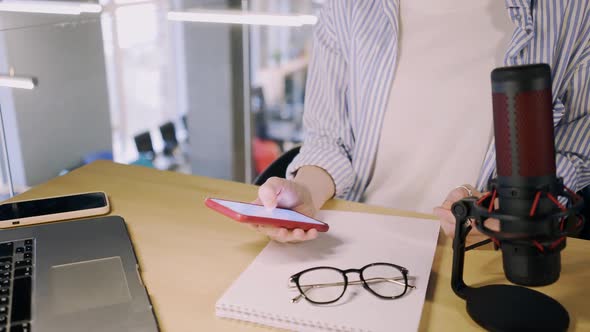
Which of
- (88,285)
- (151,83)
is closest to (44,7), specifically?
(88,285)

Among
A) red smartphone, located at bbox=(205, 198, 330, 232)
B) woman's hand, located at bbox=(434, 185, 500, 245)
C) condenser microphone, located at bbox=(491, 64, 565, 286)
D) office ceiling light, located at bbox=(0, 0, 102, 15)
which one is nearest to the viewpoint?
condenser microphone, located at bbox=(491, 64, 565, 286)

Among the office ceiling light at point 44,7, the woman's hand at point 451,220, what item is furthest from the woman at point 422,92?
the office ceiling light at point 44,7

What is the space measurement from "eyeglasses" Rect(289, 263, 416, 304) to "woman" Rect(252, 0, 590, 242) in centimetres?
26

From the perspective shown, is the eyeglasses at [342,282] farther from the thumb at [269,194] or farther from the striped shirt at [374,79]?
the striped shirt at [374,79]

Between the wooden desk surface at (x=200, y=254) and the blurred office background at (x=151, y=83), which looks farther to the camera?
the blurred office background at (x=151, y=83)

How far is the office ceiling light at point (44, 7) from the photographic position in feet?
4.17

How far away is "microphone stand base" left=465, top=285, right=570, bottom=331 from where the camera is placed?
737 mm

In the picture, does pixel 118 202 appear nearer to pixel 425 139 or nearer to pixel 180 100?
pixel 425 139

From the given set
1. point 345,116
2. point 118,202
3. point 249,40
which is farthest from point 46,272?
point 249,40

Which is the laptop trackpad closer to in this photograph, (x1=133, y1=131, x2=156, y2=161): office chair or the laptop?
the laptop

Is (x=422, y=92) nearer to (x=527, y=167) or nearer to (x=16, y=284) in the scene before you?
(x=527, y=167)

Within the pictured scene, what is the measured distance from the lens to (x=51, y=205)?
1.15 meters

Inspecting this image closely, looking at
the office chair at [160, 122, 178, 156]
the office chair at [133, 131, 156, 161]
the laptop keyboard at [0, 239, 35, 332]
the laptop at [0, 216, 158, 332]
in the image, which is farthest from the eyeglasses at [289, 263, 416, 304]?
the office chair at [160, 122, 178, 156]

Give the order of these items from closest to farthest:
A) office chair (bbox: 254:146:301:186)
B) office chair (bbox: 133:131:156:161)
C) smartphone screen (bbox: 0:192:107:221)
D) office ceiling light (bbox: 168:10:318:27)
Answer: smartphone screen (bbox: 0:192:107:221), office chair (bbox: 254:146:301:186), office ceiling light (bbox: 168:10:318:27), office chair (bbox: 133:131:156:161)
